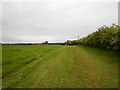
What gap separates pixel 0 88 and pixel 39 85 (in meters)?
1.49

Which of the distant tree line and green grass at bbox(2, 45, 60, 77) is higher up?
the distant tree line

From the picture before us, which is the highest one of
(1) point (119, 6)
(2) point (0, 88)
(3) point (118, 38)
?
(1) point (119, 6)

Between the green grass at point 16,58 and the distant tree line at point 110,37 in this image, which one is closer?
the green grass at point 16,58

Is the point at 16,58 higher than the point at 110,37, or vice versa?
the point at 110,37

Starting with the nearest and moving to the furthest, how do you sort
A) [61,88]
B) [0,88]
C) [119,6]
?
[61,88] < [0,88] < [119,6]

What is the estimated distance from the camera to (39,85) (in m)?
2.83

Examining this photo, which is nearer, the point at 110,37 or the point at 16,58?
the point at 110,37

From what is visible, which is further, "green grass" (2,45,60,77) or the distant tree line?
the distant tree line

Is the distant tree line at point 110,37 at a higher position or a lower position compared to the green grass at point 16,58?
higher

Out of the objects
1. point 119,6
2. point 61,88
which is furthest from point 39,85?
point 119,6

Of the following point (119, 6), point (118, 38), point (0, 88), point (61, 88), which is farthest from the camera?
point (119, 6)

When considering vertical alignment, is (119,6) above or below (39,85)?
above

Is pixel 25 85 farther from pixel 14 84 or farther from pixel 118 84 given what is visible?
pixel 118 84

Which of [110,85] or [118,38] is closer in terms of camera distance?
[110,85]
